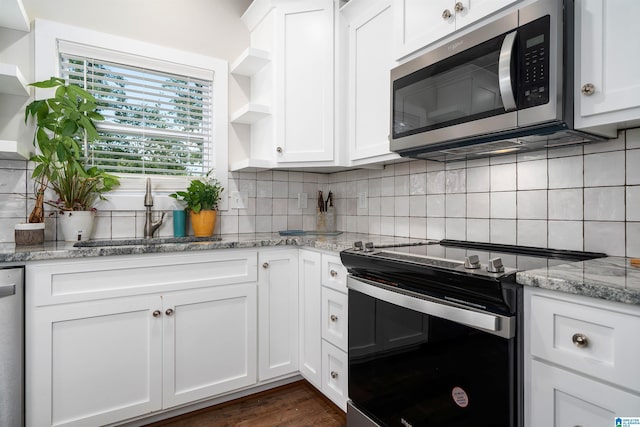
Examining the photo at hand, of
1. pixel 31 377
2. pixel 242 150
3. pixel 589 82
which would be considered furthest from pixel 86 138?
pixel 589 82

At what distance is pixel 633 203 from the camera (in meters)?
1.27

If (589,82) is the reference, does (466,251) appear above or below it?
below

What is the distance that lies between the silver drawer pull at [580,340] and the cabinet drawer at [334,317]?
38.8 inches

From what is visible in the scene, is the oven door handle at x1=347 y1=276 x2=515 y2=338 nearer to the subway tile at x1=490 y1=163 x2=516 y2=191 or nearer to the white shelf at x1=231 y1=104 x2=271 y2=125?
the subway tile at x1=490 y1=163 x2=516 y2=191

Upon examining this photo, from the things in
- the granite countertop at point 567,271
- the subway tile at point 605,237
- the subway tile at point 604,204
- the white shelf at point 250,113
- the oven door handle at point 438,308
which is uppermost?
the white shelf at point 250,113

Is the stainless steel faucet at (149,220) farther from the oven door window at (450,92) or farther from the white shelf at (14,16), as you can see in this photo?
the oven door window at (450,92)

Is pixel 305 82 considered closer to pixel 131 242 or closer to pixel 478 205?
pixel 478 205

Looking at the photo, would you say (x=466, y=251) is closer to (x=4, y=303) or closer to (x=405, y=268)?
(x=405, y=268)

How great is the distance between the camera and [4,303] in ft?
4.62

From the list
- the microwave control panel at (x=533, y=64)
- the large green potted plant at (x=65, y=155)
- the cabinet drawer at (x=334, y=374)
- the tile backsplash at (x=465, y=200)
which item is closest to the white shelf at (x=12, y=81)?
the large green potted plant at (x=65, y=155)

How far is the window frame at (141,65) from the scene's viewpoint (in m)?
1.96

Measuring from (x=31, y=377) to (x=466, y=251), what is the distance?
6.30ft

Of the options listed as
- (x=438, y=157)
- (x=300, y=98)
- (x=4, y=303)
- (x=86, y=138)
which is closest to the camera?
(x=4, y=303)

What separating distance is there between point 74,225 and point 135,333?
26.9 inches
